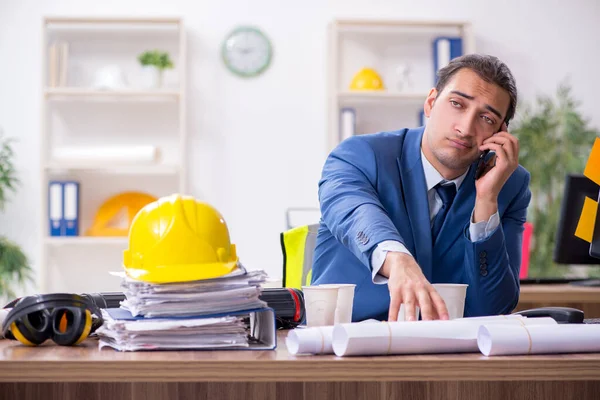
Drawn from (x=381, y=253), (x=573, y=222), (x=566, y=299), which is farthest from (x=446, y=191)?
(x=573, y=222)

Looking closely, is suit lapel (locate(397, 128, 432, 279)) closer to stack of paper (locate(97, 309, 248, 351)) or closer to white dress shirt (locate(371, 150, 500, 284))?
white dress shirt (locate(371, 150, 500, 284))

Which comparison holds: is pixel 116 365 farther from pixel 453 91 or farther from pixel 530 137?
pixel 530 137

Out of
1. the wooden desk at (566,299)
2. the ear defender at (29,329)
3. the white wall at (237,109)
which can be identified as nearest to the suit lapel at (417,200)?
the ear defender at (29,329)

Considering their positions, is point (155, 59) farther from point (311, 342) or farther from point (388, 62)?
point (311, 342)

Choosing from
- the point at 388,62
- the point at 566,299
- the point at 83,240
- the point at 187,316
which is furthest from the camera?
the point at 388,62

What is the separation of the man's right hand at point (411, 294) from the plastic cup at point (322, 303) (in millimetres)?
99

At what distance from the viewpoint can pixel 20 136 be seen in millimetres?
4887

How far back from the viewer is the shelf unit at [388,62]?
492 centimetres

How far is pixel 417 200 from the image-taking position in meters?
1.94

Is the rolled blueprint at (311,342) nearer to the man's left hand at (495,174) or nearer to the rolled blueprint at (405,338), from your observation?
the rolled blueprint at (405,338)

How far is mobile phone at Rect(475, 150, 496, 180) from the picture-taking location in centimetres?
198

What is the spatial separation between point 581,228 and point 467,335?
1.77 m

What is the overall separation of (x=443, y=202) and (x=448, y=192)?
0.03 m

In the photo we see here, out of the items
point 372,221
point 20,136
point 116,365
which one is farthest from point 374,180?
A: point 20,136
